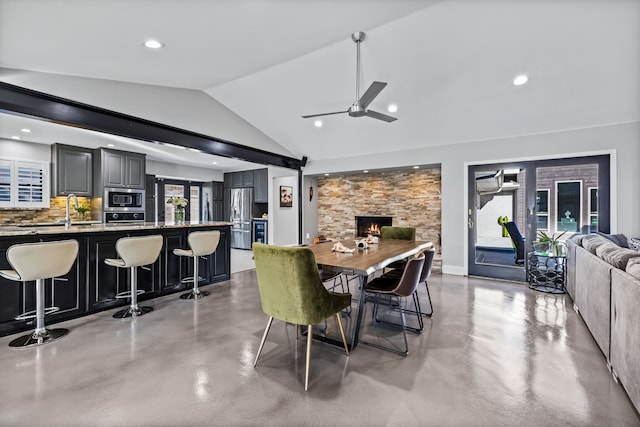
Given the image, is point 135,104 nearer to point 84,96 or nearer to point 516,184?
point 84,96

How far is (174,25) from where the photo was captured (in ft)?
7.73

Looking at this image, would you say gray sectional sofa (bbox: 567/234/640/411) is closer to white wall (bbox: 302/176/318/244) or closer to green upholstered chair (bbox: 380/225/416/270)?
green upholstered chair (bbox: 380/225/416/270)

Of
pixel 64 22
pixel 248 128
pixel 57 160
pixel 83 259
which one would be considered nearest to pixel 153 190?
pixel 57 160

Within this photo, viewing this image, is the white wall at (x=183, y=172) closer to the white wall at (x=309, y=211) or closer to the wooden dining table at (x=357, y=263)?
the white wall at (x=309, y=211)

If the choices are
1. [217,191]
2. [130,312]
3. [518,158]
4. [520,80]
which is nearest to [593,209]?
[518,158]

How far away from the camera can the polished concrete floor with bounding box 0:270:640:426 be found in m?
1.69

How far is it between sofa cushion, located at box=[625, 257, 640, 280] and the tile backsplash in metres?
7.82

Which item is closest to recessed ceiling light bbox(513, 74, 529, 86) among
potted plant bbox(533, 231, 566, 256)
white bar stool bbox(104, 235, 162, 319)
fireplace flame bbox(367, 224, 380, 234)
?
potted plant bbox(533, 231, 566, 256)

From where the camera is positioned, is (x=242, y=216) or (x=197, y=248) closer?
(x=197, y=248)

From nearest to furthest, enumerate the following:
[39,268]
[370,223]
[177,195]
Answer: [39,268], [370,223], [177,195]

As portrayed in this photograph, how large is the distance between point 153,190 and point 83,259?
4678 millimetres

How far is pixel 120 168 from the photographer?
5.90 m

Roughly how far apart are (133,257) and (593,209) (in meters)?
6.25

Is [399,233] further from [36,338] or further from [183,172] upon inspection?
[183,172]
